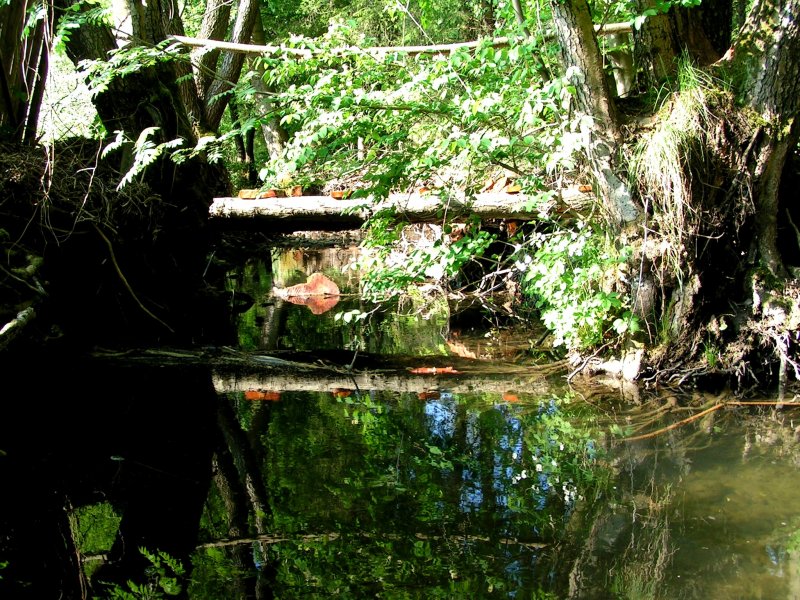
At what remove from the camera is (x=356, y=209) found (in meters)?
6.11

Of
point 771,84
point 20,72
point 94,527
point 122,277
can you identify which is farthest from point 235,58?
point 94,527

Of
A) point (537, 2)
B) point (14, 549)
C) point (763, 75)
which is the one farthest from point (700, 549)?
point (537, 2)

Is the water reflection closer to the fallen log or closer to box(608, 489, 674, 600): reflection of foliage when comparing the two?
box(608, 489, 674, 600): reflection of foliage

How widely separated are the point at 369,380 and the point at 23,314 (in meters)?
2.65

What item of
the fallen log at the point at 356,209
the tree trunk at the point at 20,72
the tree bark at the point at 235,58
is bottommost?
the fallen log at the point at 356,209

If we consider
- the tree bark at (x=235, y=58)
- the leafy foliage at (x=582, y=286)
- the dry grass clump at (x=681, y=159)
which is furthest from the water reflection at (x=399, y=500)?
the tree bark at (x=235, y=58)

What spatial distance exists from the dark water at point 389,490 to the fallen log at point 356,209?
1.45 m

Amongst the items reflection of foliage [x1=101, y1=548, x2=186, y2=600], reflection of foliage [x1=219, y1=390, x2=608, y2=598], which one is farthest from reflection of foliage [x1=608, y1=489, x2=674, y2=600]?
reflection of foliage [x1=101, y1=548, x2=186, y2=600]

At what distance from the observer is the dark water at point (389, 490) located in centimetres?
298

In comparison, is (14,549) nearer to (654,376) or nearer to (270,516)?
(270,516)

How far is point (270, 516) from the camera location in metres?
3.53

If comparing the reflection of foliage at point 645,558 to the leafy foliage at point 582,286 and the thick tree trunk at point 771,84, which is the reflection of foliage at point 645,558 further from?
the thick tree trunk at point 771,84

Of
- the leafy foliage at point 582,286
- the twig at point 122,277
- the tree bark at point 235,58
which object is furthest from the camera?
the tree bark at point 235,58

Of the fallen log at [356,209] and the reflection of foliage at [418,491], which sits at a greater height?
the fallen log at [356,209]
